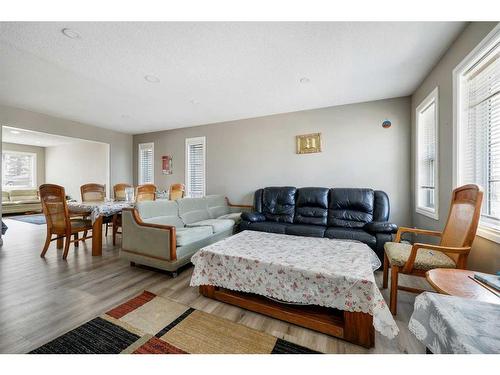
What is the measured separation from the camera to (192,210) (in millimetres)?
3514

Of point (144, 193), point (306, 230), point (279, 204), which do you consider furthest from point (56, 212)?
point (306, 230)

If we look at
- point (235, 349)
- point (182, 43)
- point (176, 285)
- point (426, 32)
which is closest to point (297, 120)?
point (426, 32)

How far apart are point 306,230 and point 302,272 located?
5.10 feet

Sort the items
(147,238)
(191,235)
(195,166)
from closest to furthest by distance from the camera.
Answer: (147,238)
(191,235)
(195,166)

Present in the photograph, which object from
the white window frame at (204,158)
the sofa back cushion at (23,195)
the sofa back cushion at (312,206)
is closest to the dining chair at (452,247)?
the sofa back cushion at (312,206)

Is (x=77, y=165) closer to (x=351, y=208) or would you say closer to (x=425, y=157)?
(x=351, y=208)

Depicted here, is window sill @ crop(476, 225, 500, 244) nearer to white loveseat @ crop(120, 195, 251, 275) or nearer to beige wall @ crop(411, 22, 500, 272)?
beige wall @ crop(411, 22, 500, 272)

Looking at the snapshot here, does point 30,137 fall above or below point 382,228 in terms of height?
above

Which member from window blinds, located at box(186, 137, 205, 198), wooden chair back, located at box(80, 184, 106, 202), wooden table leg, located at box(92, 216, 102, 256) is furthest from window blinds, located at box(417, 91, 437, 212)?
wooden chair back, located at box(80, 184, 106, 202)

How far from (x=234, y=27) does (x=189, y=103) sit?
206cm

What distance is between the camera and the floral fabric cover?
2.24 feet

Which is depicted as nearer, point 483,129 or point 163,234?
point 483,129

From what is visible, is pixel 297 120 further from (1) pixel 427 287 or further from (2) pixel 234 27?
(1) pixel 427 287

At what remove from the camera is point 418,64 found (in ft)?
7.54
